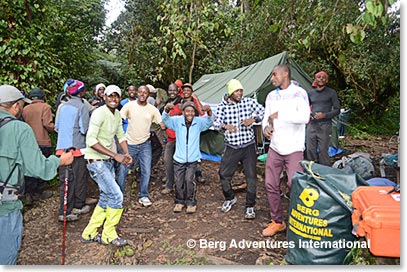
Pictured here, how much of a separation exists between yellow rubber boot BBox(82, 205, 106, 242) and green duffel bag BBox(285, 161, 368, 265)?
1.72 m

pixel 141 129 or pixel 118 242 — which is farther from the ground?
pixel 141 129

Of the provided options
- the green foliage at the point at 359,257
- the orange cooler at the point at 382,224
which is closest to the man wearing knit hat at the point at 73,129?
the green foliage at the point at 359,257

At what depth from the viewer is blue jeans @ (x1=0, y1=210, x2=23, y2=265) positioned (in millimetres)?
2312

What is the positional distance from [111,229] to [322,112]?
3.16 m

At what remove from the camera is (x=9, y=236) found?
2342 mm

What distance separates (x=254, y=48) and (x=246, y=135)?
253 inches

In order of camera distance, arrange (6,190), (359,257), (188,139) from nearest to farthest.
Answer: (6,190) < (359,257) < (188,139)

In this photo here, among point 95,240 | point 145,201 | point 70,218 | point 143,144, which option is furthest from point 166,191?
point 95,240

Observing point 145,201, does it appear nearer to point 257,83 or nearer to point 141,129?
point 141,129

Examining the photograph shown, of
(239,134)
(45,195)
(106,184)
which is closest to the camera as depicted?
(106,184)

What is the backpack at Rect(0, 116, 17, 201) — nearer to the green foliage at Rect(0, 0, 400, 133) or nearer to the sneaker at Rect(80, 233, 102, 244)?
the sneaker at Rect(80, 233, 102, 244)

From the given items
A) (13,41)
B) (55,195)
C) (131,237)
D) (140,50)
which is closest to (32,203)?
(55,195)

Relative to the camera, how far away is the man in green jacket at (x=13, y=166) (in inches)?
89.3

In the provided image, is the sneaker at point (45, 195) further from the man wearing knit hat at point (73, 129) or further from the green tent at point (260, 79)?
the green tent at point (260, 79)
